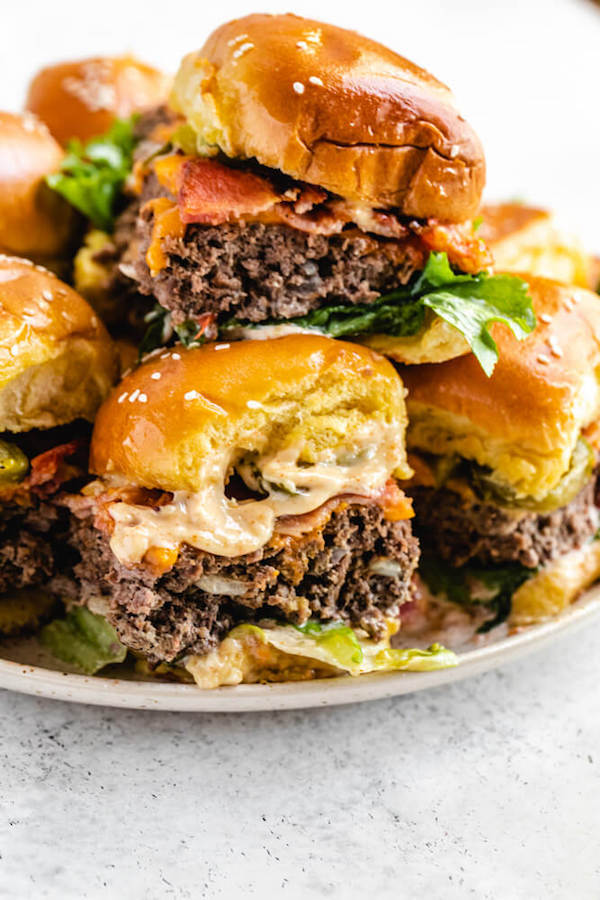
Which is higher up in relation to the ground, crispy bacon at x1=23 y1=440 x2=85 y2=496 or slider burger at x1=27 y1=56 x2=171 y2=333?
slider burger at x1=27 y1=56 x2=171 y2=333

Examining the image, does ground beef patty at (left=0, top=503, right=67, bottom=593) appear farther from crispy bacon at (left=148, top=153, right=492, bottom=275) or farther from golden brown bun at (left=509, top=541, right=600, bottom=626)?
golden brown bun at (left=509, top=541, right=600, bottom=626)

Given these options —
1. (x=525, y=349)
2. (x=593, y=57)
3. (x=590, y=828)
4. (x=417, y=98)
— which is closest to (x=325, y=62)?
(x=417, y=98)

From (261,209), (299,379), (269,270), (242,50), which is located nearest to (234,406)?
(299,379)

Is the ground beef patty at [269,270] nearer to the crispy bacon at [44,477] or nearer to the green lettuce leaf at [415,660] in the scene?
the crispy bacon at [44,477]

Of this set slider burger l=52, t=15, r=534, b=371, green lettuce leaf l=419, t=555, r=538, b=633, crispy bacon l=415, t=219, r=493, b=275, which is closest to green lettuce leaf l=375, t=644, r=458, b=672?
green lettuce leaf l=419, t=555, r=538, b=633

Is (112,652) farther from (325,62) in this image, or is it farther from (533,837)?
(325,62)

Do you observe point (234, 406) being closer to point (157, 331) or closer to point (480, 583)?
point (157, 331)
